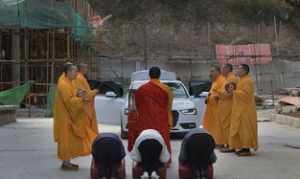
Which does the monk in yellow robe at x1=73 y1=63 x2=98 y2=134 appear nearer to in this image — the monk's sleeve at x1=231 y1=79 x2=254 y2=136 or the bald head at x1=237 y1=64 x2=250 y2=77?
the monk's sleeve at x1=231 y1=79 x2=254 y2=136

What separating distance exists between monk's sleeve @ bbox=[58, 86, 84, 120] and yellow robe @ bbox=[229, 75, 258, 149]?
3.48 metres

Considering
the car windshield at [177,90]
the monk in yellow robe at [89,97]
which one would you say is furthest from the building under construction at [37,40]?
the monk in yellow robe at [89,97]

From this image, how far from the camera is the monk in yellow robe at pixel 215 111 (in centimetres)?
1405

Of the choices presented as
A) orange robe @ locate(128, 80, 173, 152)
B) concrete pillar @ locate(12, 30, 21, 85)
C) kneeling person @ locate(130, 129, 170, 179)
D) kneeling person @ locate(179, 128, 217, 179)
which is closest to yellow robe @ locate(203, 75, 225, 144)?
Result: orange robe @ locate(128, 80, 173, 152)

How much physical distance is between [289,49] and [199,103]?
33.4 metres

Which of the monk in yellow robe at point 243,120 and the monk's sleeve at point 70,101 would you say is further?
the monk in yellow robe at point 243,120

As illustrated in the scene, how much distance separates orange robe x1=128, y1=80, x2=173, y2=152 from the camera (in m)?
10.3

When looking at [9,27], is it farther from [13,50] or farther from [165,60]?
[165,60]

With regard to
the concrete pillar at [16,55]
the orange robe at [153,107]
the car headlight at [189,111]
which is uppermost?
the concrete pillar at [16,55]

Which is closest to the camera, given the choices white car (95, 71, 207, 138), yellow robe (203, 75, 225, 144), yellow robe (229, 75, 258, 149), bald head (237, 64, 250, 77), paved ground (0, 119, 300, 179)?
paved ground (0, 119, 300, 179)

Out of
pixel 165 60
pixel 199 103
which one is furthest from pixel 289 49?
pixel 199 103

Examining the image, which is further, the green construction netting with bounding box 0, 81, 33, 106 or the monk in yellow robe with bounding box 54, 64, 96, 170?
the green construction netting with bounding box 0, 81, 33, 106

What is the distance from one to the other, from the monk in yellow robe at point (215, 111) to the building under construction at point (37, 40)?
1518 cm

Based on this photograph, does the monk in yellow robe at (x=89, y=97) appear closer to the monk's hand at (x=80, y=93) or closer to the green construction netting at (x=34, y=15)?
the monk's hand at (x=80, y=93)
